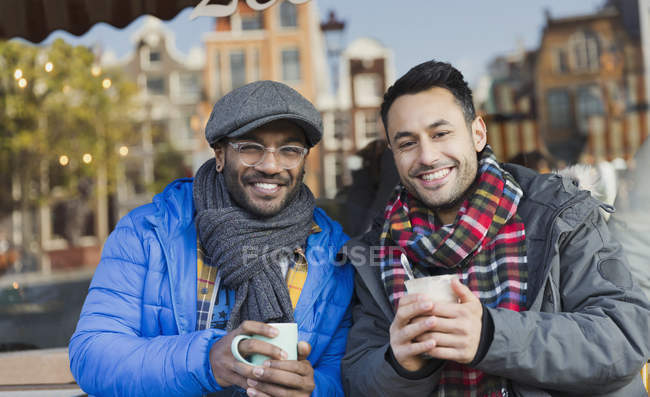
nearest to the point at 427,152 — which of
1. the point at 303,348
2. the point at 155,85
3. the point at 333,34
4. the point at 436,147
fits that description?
the point at 436,147

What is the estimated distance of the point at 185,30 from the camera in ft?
25.4

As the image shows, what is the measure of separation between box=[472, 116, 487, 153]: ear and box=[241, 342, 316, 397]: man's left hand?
95cm

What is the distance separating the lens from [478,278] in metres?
1.74

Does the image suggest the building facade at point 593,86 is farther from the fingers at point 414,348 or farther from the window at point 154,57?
the window at point 154,57

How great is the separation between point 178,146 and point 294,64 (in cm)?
519

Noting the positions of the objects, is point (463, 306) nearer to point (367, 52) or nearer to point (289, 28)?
point (367, 52)

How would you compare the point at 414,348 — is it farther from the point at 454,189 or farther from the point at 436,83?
the point at 436,83

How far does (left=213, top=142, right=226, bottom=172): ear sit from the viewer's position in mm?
2021

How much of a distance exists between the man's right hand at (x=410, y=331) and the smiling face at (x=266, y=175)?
0.70m

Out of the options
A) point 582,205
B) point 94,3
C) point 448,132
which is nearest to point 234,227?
point 448,132

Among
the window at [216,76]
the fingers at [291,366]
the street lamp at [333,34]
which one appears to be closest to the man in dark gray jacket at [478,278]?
the fingers at [291,366]

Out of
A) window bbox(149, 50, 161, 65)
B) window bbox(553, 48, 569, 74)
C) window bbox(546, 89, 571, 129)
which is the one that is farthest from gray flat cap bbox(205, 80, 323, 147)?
window bbox(149, 50, 161, 65)

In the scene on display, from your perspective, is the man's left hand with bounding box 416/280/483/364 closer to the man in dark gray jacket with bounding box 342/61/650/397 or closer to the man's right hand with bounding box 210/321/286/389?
the man in dark gray jacket with bounding box 342/61/650/397

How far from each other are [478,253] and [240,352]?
0.82m
